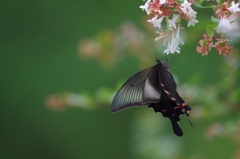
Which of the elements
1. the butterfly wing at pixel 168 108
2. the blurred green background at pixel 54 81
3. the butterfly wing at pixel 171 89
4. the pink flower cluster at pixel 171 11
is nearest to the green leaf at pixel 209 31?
the pink flower cluster at pixel 171 11

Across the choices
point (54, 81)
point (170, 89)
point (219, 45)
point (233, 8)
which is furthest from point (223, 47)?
point (54, 81)

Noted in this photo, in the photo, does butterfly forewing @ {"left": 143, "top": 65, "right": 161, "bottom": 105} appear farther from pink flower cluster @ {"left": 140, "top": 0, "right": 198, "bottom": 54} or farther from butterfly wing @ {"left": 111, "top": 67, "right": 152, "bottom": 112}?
pink flower cluster @ {"left": 140, "top": 0, "right": 198, "bottom": 54}

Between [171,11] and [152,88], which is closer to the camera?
[171,11]

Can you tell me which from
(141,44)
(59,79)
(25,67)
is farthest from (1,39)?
(141,44)

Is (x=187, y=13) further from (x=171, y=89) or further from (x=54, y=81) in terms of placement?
(x=54, y=81)

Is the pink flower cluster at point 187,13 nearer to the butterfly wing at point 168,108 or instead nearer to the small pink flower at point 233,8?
the small pink flower at point 233,8

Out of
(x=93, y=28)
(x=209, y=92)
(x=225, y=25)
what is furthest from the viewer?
(x=93, y=28)

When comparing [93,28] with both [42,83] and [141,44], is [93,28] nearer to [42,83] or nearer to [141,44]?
[42,83]

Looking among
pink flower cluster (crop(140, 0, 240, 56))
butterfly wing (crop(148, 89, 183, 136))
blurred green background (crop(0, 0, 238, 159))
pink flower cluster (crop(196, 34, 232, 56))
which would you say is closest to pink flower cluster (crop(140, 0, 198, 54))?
pink flower cluster (crop(140, 0, 240, 56))
